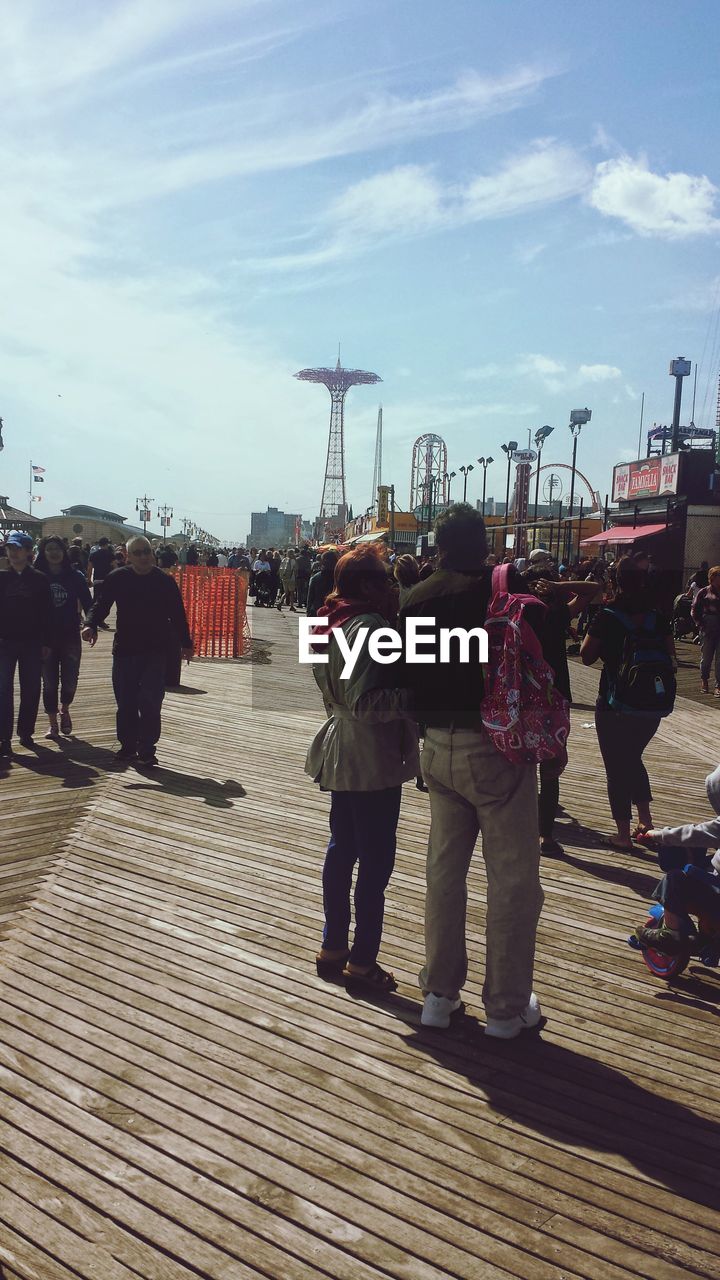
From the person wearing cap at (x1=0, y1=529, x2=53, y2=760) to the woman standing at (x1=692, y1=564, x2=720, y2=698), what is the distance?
9.46 metres

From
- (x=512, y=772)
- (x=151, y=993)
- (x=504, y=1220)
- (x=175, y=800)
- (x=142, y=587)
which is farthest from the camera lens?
(x=142, y=587)

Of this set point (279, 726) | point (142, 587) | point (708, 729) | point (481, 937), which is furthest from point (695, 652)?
point (481, 937)

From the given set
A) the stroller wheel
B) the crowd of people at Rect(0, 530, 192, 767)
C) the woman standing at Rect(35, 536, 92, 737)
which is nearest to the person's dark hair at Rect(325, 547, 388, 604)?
the stroller wheel

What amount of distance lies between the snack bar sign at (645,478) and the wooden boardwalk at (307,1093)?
4020cm

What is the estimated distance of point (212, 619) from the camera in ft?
61.1

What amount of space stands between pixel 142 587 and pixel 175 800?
1795 millimetres

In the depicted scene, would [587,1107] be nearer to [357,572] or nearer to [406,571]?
[357,572]

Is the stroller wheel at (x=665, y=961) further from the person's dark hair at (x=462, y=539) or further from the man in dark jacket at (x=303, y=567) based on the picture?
the man in dark jacket at (x=303, y=567)

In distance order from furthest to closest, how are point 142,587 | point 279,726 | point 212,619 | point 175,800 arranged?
point 212,619 < point 279,726 < point 142,587 < point 175,800

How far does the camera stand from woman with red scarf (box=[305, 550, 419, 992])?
3850 millimetres

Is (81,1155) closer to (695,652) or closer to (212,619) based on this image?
(212,619)

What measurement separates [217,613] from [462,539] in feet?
50.2

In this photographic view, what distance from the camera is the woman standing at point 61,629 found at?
9266 mm

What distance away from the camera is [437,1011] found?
381 centimetres
